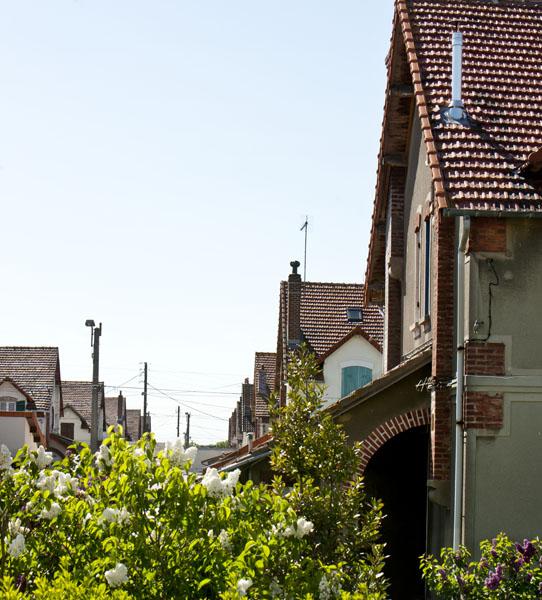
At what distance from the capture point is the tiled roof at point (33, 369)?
5859cm

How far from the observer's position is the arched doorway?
69.5 ft

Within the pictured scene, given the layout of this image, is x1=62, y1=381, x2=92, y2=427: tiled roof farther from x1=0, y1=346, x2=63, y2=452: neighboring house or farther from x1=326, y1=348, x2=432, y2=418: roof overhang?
x1=326, y1=348, x2=432, y2=418: roof overhang

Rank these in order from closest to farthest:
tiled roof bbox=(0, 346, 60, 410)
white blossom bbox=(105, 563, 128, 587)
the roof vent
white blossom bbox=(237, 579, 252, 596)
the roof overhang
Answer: white blossom bbox=(237, 579, 252, 596) → white blossom bbox=(105, 563, 128, 587) → the roof vent → the roof overhang → tiled roof bbox=(0, 346, 60, 410)

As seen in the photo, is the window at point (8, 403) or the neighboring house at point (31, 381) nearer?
the window at point (8, 403)

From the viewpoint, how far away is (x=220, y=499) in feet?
32.3

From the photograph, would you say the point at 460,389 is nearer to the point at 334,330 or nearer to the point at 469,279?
the point at 469,279

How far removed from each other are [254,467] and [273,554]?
15060mm

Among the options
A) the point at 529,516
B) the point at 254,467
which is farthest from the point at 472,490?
the point at 254,467

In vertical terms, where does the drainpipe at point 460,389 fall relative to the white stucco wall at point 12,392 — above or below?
below

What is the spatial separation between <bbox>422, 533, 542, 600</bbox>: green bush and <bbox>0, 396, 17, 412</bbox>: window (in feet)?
145

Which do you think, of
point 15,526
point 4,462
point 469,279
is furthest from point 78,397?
point 15,526

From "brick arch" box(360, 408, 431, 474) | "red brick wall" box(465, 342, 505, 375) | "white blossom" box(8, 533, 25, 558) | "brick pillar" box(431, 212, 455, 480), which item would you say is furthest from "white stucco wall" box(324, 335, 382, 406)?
"white blossom" box(8, 533, 25, 558)

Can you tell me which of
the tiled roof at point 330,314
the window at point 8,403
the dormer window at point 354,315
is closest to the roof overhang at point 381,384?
the tiled roof at point 330,314

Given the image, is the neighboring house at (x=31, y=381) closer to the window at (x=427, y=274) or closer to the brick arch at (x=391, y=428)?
the window at (x=427, y=274)
